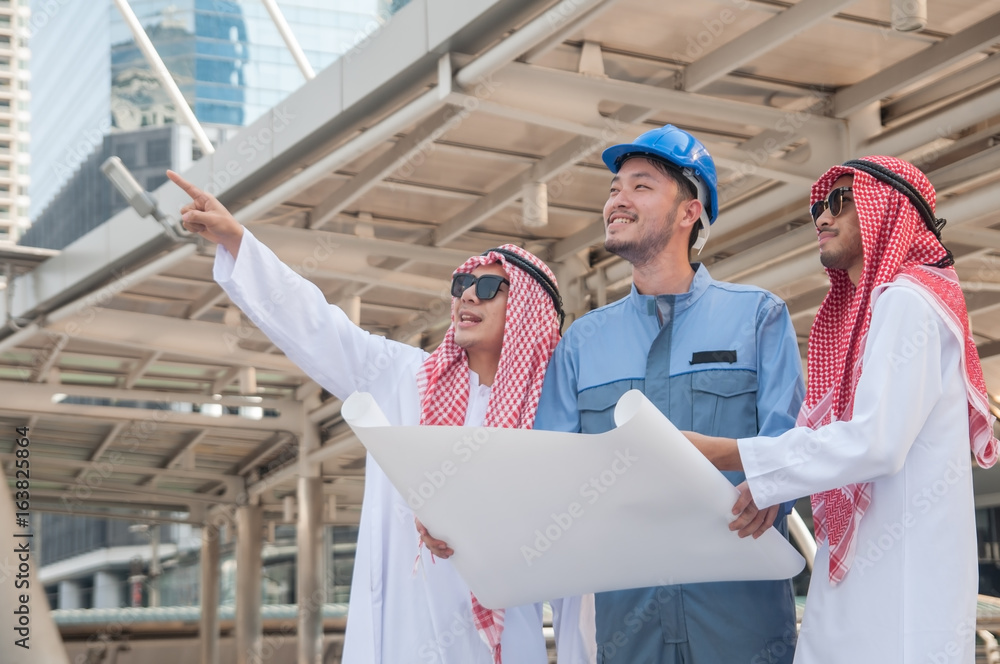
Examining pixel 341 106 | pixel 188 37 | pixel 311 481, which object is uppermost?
pixel 188 37

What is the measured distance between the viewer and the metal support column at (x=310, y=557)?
16.5 m

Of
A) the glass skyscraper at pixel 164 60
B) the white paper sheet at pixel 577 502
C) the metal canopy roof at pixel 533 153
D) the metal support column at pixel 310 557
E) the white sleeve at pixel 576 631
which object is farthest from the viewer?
the metal support column at pixel 310 557

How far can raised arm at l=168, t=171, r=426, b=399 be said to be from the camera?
10.2ft

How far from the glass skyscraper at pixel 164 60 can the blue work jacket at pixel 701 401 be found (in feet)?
15.6

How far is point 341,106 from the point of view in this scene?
7219mm

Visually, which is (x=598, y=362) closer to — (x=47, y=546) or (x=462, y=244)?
(x=462, y=244)

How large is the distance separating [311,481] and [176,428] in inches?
116

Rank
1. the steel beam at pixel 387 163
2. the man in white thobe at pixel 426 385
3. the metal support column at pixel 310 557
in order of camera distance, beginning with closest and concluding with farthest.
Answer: the man in white thobe at pixel 426 385 < the steel beam at pixel 387 163 < the metal support column at pixel 310 557

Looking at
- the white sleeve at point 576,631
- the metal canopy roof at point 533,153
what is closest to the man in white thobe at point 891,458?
the white sleeve at point 576,631

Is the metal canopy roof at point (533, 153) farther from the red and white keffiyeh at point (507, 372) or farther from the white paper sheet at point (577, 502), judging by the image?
the white paper sheet at point (577, 502)

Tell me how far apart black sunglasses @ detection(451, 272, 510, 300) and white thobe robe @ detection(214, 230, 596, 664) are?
0.78ft

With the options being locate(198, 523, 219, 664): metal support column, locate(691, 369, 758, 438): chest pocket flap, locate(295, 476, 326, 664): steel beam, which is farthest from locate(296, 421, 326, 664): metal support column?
locate(691, 369, 758, 438): chest pocket flap

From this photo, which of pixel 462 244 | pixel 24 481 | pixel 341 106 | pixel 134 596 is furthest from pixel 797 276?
pixel 134 596

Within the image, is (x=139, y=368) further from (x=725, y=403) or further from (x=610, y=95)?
(x=725, y=403)
